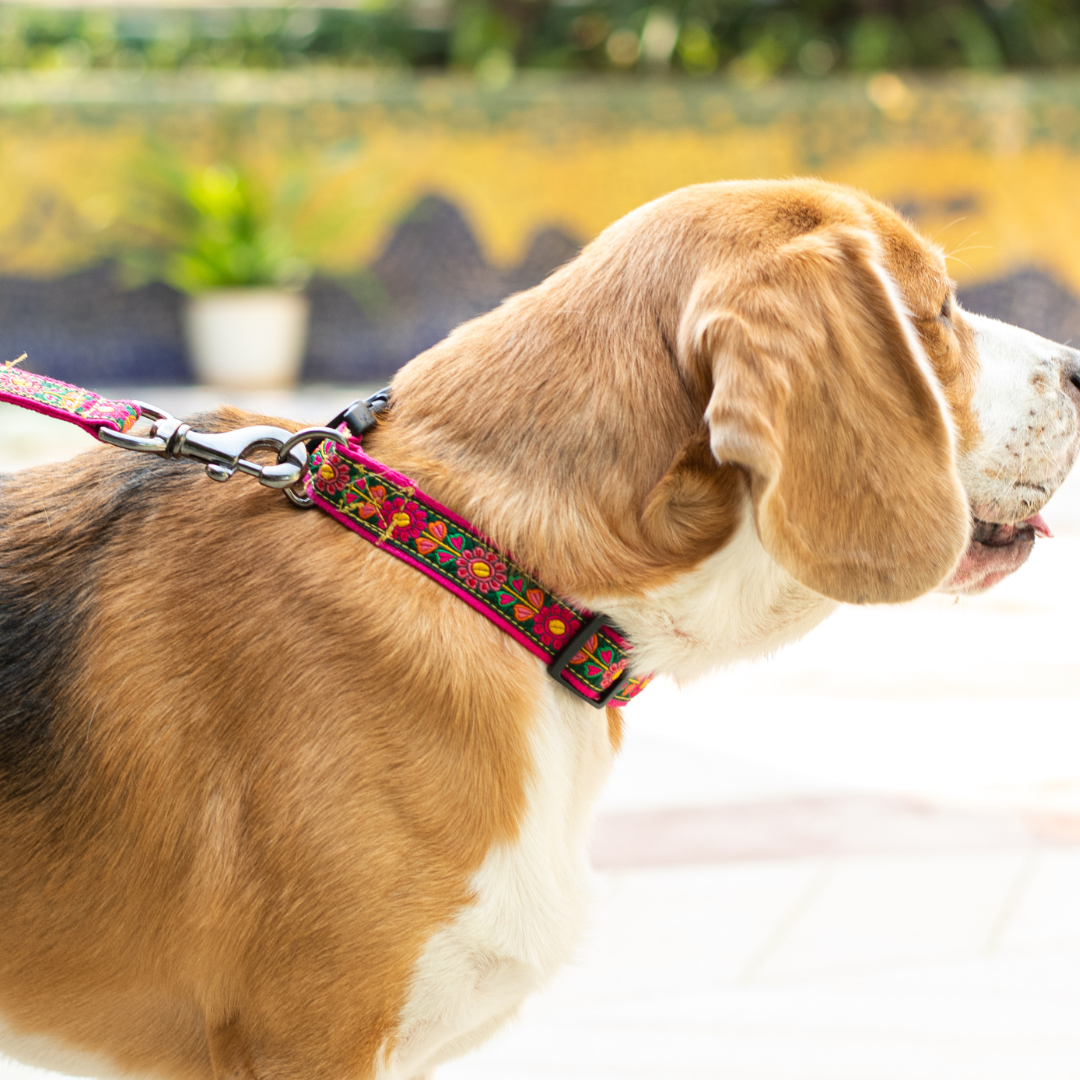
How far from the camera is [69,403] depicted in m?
1.69

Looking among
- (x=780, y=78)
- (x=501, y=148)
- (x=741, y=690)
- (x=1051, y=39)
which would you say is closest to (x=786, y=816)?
(x=741, y=690)

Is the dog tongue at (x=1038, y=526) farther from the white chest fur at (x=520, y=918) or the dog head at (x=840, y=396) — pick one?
the white chest fur at (x=520, y=918)

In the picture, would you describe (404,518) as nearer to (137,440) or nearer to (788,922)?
(137,440)

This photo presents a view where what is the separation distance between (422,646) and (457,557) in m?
0.12

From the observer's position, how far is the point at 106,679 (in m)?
1.55

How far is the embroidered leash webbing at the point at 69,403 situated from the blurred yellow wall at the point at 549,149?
918 centimetres

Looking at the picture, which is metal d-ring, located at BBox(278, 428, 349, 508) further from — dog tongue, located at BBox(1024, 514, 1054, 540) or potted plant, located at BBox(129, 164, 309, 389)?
potted plant, located at BBox(129, 164, 309, 389)

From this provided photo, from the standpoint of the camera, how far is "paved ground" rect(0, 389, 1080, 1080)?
2496mm

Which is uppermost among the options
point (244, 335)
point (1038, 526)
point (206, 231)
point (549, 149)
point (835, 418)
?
point (835, 418)

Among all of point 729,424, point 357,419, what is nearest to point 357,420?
point 357,419

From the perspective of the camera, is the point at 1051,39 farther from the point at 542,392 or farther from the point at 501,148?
the point at 542,392

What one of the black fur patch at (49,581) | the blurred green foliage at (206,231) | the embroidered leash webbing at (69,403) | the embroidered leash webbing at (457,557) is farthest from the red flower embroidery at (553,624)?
the blurred green foliage at (206,231)

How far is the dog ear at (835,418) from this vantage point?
144 centimetres

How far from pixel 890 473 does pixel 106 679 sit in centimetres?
97
